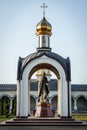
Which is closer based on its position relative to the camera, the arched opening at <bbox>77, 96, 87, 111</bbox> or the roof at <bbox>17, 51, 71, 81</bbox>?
the roof at <bbox>17, 51, 71, 81</bbox>

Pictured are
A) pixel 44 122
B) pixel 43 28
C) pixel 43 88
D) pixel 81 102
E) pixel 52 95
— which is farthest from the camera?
pixel 81 102

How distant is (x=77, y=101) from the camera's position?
5016cm

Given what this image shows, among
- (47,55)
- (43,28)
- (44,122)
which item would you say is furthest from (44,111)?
(43,28)

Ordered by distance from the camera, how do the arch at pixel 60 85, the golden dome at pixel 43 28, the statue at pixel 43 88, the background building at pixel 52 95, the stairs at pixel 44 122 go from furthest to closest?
the background building at pixel 52 95, the golden dome at pixel 43 28, the statue at pixel 43 88, the arch at pixel 60 85, the stairs at pixel 44 122

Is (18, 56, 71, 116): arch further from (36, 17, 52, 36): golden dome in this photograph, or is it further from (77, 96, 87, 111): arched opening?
(77, 96, 87, 111): arched opening

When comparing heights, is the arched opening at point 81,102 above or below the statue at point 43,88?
above

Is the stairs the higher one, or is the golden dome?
the golden dome

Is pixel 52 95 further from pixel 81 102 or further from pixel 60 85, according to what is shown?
pixel 60 85

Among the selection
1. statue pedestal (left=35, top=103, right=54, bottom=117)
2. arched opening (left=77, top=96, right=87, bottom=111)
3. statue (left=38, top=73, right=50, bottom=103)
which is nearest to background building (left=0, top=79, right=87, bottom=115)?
arched opening (left=77, top=96, right=87, bottom=111)

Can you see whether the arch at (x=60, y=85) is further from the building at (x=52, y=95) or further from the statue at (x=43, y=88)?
the building at (x=52, y=95)

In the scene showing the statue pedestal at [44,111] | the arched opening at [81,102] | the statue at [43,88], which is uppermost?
the arched opening at [81,102]

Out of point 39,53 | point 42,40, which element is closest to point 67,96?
point 39,53

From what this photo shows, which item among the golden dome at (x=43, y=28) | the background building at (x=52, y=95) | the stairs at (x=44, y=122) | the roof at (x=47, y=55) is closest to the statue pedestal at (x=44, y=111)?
the stairs at (x=44, y=122)

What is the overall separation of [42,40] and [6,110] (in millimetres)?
15396
